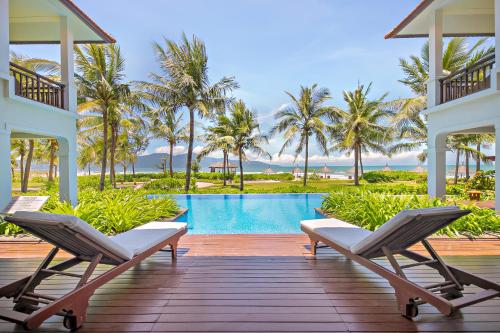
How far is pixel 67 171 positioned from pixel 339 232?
8456 mm

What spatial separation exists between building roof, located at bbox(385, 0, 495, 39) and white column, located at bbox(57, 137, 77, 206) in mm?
10016

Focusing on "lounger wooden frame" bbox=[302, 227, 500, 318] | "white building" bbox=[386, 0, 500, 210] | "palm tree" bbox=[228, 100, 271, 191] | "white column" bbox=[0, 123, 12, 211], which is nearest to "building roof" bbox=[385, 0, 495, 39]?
"white building" bbox=[386, 0, 500, 210]

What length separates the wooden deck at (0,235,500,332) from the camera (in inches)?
97.0

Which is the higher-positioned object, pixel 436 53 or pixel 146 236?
pixel 436 53

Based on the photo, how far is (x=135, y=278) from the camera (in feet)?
11.7

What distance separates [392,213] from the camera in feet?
20.4

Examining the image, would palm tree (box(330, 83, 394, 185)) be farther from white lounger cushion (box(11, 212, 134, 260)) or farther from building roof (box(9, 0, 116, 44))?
white lounger cushion (box(11, 212, 134, 260))

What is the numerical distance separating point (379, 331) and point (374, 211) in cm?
421

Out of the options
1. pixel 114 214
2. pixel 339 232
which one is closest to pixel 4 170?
pixel 114 214

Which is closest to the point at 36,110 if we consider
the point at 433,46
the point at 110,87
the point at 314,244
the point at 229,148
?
the point at 110,87

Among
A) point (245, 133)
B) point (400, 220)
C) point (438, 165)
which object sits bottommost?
point (400, 220)

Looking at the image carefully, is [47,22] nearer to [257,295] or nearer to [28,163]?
[28,163]

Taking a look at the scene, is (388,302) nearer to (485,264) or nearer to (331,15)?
(485,264)

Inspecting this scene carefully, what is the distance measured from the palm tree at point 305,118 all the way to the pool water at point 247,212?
4018 mm
